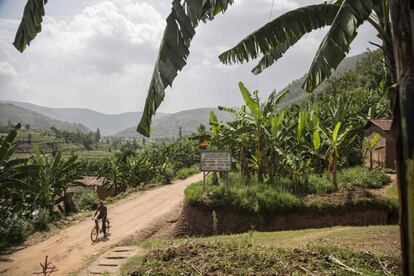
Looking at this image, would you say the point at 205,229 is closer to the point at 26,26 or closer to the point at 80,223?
the point at 80,223

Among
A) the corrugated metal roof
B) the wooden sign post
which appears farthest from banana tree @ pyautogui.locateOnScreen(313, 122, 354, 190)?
the corrugated metal roof

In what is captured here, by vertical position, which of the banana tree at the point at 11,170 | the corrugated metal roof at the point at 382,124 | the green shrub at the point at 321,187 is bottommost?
the green shrub at the point at 321,187

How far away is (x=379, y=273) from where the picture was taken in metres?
6.72

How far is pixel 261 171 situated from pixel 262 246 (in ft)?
21.2

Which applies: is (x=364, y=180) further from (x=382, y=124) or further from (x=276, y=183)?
(x=382, y=124)

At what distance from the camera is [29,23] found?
5027mm

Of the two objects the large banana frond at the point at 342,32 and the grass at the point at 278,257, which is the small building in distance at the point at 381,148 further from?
the large banana frond at the point at 342,32

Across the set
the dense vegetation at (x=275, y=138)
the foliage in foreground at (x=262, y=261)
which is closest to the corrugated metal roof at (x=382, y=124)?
the dense vegetation at (x=275, y=138)

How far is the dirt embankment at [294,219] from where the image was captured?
12781 millimetres

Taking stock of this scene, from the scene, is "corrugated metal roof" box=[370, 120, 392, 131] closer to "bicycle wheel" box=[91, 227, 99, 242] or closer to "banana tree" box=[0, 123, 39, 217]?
"bicycle wheel" box=[91, 227, 99, 242]

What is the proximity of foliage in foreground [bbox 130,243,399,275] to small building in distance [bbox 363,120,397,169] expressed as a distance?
1224 centimetres

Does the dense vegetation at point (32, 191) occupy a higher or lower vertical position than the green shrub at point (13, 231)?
higher

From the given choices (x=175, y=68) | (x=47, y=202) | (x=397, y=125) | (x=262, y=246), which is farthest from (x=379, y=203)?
(x=47, y=202)

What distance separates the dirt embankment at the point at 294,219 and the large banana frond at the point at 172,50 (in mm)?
8967
